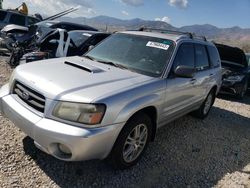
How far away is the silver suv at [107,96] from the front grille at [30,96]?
1cm

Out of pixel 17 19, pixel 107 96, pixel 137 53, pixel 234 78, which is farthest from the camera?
pixel 17 19

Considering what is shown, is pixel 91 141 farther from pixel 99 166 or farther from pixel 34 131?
pixel 99 166

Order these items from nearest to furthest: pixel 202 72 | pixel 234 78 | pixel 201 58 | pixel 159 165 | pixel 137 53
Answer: pixel 159 165
pixel 137 53
pixel 202 72
pixel 201 58
pixel 234 78

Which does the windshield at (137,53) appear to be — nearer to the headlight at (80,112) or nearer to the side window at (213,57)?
the headlight at (80,112)

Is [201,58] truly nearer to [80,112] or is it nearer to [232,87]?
[80,112]

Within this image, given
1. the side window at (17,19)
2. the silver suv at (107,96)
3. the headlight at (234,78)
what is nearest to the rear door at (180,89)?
the silver suv at (107,96)

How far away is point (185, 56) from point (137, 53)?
89cm

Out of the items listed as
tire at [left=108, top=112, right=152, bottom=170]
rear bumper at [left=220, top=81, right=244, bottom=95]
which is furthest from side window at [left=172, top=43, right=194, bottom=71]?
rear bumper at [left=220, top=81, right=244, bottom=95]

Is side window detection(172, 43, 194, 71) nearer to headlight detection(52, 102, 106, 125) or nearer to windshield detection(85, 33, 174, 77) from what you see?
windshield detection(85, 33, 174, 77)

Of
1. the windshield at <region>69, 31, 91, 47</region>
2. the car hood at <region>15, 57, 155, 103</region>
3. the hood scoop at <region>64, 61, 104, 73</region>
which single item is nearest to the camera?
the car hood at <region>15, 57, 155, 103</region>

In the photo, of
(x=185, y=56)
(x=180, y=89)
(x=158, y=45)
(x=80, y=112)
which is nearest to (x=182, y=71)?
(x=180, y=89)

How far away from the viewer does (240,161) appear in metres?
4.95

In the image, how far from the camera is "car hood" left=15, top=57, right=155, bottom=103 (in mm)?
3326

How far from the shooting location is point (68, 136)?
3.10m
